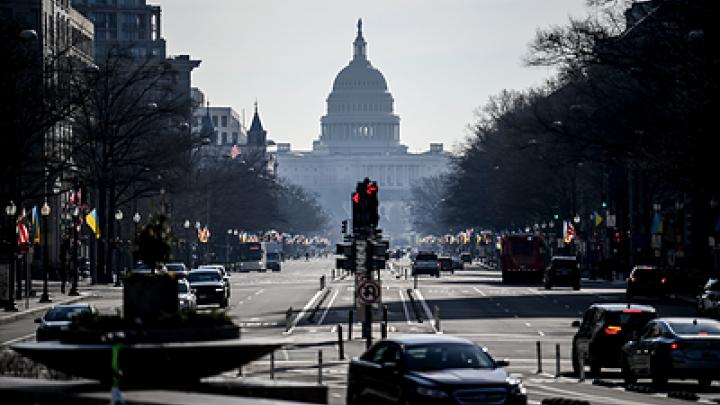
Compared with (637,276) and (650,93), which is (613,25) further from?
(637,276)

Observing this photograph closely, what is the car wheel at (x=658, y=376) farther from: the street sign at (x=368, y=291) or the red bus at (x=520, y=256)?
the red bus at (x=520, y=256)

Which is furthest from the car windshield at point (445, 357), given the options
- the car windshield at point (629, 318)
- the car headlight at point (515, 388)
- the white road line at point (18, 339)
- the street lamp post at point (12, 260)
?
the street lamp post at point (12, 260)

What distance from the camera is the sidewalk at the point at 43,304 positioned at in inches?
2741

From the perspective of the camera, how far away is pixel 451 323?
205ft

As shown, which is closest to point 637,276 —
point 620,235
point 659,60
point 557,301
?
point 557,301

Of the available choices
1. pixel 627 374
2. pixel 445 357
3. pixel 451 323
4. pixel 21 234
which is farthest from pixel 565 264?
pixel 445 357

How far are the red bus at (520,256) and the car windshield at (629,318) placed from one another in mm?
75722

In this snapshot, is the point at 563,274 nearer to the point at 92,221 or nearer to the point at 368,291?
the point at 92,221

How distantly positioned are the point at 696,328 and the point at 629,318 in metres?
4.94

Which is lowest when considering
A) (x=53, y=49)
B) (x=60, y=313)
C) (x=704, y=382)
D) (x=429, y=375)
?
(x=704, y=382)

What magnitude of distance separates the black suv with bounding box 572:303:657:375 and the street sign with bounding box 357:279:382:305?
23.7 feet

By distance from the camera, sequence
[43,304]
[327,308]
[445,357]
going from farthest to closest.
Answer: [43,304] → [327,308] → [445,357]

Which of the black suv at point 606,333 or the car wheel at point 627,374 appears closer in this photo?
the car wheel at point 627,374

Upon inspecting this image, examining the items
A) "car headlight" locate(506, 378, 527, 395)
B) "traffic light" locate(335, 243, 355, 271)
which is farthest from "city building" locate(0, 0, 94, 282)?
"car headlight" locate(506, 378, 527, 395)
